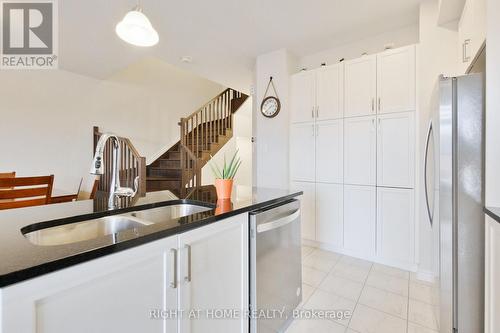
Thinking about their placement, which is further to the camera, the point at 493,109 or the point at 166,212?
the point at 166,212

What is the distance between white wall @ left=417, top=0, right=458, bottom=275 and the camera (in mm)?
2291

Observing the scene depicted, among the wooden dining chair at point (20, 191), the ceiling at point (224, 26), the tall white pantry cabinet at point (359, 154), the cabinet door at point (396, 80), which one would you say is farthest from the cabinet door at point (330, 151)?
the wooden dining chair at point (20, 191)

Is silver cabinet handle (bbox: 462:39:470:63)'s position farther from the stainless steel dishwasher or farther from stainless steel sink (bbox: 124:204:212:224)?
stainless steel sink (bbox: 124:204:212:224)

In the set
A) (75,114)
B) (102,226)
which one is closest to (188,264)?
(102,226)

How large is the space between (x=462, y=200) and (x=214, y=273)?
1.41m

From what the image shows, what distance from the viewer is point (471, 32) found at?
172 centimetres

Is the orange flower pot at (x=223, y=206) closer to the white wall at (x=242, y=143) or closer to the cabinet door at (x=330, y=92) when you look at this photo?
the cabinet door at (x=330, y=92)

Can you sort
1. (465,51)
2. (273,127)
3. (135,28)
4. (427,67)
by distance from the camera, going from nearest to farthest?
1. (135,28)
2. (465,51)
3. (427,67)
4. (273,127)

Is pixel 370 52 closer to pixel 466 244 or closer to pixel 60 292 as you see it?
pixel 466 244

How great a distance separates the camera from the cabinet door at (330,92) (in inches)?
114

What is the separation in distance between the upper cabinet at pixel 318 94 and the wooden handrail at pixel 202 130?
209 centimetres

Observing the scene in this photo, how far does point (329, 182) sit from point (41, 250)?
2.81 m

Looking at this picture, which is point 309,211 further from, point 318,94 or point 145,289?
point 145,289

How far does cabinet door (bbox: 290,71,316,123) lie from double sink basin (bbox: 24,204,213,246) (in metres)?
2.24
